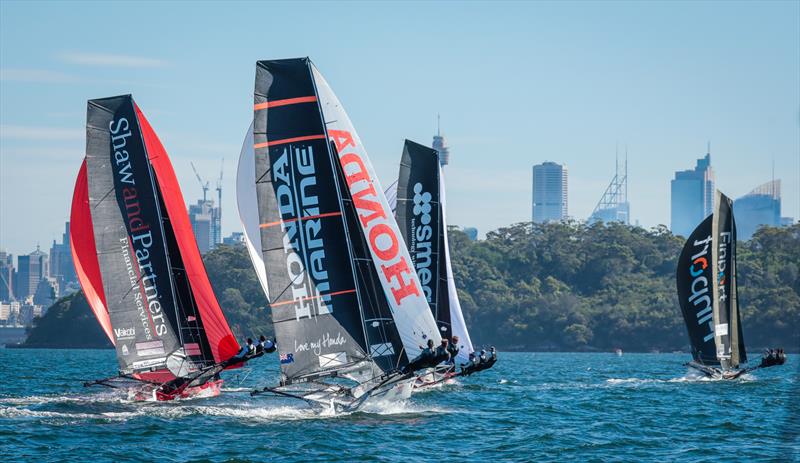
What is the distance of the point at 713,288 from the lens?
44812 mm

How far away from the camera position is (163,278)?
31312mm

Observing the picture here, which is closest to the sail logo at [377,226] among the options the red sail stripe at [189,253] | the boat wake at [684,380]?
the red sail stripe at [189,253]

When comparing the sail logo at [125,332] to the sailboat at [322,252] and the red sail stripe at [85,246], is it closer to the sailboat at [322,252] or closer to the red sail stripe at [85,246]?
the red sail stripe at [85,246]

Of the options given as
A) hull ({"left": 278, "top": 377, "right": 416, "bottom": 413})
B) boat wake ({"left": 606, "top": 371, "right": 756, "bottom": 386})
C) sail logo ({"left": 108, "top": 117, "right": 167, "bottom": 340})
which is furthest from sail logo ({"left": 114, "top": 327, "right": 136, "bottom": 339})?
boat wake ({"left": 606, "top": 371, "right": 756, "bottom": 386})

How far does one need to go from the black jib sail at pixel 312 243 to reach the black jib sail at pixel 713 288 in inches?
772

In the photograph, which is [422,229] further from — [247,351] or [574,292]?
[574,292]

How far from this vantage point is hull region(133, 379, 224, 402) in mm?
31150

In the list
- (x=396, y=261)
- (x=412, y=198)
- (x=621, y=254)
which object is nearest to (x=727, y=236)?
(x=412, y=198)

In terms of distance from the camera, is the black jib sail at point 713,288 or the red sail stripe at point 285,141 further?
the black jib sail at point 713,288

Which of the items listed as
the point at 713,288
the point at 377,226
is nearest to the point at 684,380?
the point at 713,288

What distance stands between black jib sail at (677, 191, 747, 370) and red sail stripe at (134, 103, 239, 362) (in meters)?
19.4

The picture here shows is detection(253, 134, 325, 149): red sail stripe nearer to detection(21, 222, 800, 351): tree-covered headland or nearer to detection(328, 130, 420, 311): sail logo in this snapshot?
detection(328, 130, 420, 311): sail logo

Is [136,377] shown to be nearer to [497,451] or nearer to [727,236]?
[497,451]

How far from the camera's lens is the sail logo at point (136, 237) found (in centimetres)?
3083
